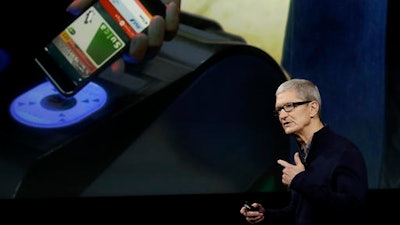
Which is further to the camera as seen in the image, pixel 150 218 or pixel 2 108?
pixel 150 218

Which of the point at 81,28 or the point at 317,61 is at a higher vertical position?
the point at 81,28

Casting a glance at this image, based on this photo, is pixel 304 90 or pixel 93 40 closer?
pixel 304 90

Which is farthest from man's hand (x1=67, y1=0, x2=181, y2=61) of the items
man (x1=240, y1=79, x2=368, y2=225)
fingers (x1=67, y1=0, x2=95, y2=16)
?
man (x1=240, y1=79, x2=368, y2=225)

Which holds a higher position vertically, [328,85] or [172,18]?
[172,18]

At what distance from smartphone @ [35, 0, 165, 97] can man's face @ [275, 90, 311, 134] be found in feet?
1.83

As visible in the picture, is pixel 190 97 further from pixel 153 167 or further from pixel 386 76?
pixel 386 76

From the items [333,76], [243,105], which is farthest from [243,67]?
[333,76]

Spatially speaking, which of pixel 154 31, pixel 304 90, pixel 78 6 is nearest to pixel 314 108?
pixel 304 90

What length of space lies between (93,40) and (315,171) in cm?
70

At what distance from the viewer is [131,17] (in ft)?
4.09

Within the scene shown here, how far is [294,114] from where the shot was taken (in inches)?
29.5

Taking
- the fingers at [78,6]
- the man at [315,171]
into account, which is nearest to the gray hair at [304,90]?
the man at [315,171]

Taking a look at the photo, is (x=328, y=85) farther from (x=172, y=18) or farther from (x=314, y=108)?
(x=314, y=108)

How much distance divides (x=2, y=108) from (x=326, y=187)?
0.81 m
